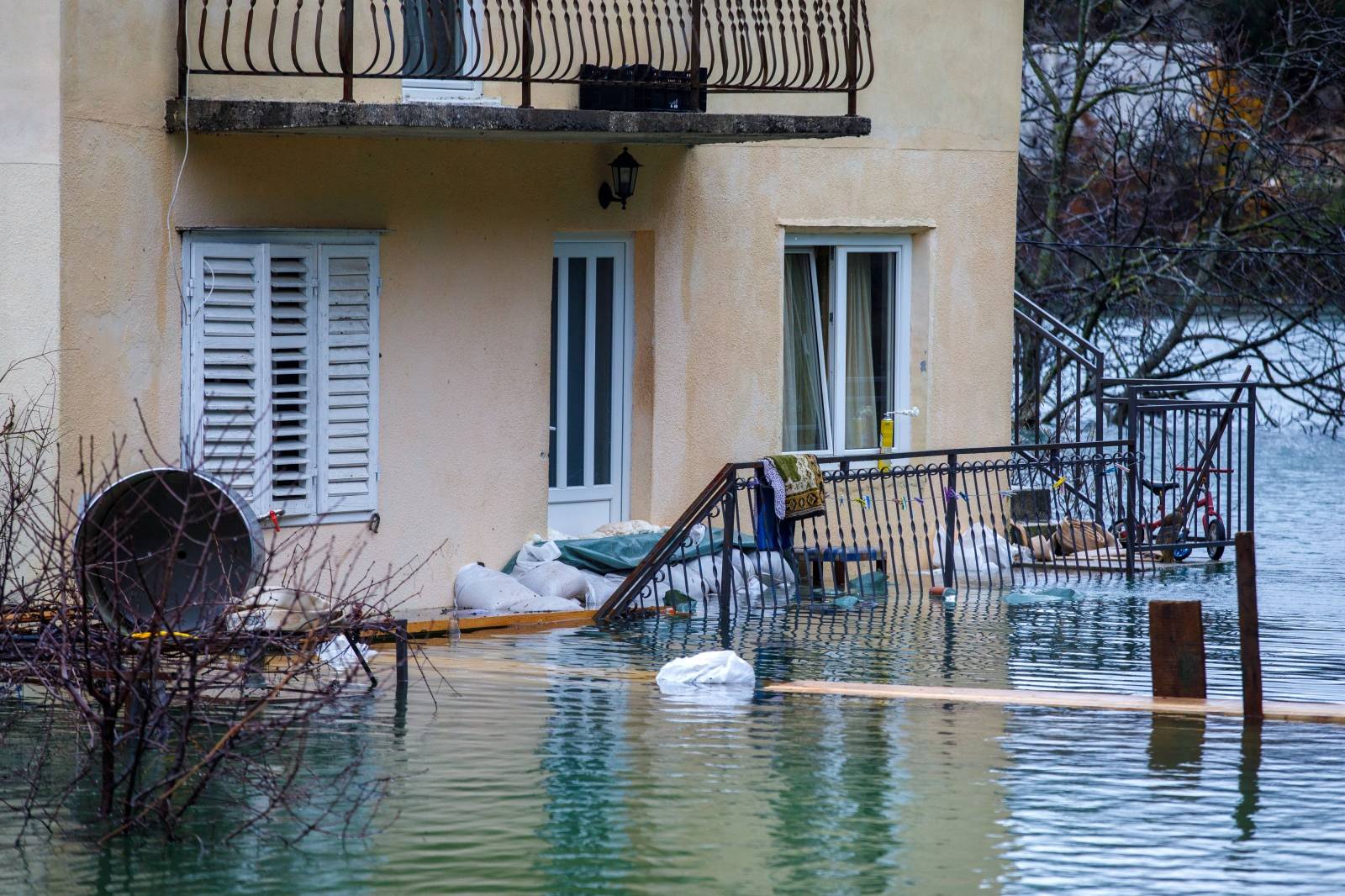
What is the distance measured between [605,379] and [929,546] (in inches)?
109

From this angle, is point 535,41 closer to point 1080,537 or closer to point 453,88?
point 453,88

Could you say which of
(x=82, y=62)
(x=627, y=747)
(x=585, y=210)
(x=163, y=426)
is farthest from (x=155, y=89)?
(x=627, y=747)

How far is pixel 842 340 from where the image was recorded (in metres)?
16.9

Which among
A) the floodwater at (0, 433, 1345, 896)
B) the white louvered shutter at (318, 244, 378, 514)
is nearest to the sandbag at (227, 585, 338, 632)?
the floodwater at (0, 433, 1345, 896)

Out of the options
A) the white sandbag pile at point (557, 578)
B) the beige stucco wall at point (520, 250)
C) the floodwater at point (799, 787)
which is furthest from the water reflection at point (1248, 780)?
the beige stucco wall at point (520, 250)

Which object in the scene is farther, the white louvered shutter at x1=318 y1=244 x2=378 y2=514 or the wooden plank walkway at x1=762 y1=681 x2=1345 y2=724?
the white louvered shutter at x1=318 y1=244 x2=378 y2=514

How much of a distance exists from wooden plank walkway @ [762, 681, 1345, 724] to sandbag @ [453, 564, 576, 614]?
2963 mm

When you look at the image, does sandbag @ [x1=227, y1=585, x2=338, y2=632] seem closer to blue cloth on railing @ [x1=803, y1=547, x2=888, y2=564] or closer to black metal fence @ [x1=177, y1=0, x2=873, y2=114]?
black metal fence @ [x1=177, y1=0, x2=873, y2=114]

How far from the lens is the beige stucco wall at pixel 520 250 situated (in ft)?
41.6

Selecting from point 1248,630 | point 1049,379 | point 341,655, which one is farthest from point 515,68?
point 1049,379

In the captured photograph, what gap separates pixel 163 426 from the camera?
13.1m

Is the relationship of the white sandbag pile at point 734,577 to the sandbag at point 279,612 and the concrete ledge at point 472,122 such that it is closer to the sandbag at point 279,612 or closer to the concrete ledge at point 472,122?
the sandbag at point 279,612

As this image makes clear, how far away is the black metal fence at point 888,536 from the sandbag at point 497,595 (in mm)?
395

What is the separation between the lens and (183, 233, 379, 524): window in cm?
1330
